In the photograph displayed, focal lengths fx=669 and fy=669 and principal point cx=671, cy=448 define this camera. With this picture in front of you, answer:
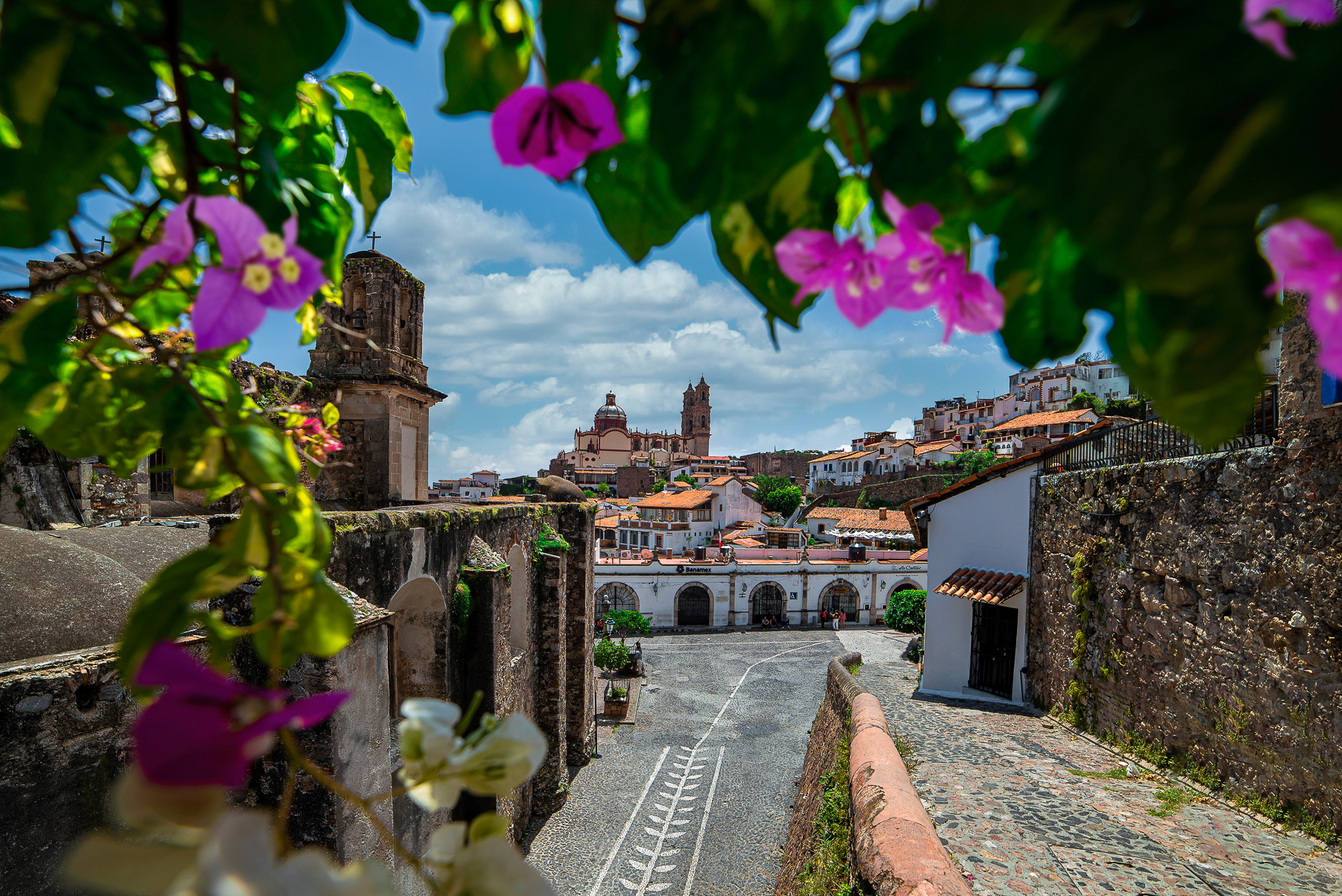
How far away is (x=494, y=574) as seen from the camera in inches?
384

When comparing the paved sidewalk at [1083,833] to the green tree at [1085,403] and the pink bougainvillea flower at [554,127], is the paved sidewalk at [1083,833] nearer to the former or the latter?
the pink bougainvillea flower at [554,127]

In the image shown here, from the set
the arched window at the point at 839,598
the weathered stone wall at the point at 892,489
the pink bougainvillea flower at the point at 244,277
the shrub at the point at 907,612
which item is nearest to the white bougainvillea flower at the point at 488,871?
the pink bougainvillea flower at the point at 244,277

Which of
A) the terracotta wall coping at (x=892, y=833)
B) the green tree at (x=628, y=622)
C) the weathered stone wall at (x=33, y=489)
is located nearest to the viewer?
the terracotta wall coping at (x=892, y=833)

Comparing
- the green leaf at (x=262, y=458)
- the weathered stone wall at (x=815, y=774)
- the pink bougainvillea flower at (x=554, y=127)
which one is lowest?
the weathered stone wall at (x=815, y=774)

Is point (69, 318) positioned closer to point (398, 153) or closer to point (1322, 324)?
point (398, 153)

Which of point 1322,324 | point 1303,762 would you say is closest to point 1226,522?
point 1303,762

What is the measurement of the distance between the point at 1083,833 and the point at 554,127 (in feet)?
21.4

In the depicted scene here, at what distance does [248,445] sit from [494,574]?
9.49m

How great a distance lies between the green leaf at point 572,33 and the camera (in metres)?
0.59

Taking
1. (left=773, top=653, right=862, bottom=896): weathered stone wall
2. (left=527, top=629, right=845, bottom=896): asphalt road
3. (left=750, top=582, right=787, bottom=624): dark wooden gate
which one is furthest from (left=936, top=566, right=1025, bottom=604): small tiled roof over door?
(left=750, top=582, right=787, bottom=624): dark wooden gate

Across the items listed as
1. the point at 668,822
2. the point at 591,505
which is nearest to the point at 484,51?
the point at 668,822

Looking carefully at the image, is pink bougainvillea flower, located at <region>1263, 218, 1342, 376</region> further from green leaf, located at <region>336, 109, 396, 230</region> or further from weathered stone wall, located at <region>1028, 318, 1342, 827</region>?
weathered stone wall, located at <region>1028, 318, 1342, 827</region>

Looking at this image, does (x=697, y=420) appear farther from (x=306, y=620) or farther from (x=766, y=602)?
(x=306, y=620)

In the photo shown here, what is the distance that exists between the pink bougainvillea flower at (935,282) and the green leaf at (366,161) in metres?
0.79
